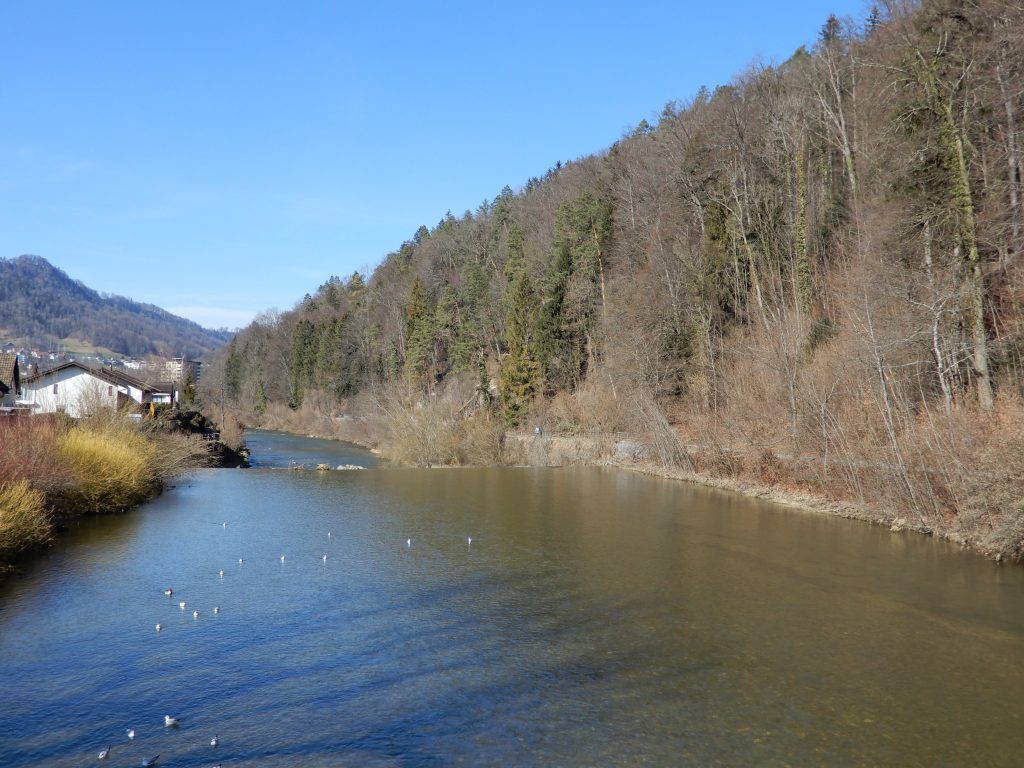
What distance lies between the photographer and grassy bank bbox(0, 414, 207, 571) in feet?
50.3

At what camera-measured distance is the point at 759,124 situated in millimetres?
38625

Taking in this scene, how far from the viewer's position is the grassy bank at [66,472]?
15.3 meters

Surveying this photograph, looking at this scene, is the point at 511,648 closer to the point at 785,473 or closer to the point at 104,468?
the point at 104,468

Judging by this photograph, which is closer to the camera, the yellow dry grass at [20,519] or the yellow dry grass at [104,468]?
the yellow dry grass at [20,519]

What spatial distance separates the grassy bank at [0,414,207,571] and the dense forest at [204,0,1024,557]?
16769 millimetres

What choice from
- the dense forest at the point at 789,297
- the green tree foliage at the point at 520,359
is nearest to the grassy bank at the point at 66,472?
the dense forest at the point at 789,297

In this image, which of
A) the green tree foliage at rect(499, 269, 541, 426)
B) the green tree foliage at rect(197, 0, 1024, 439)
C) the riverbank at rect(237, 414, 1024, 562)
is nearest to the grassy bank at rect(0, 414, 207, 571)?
the riverbank at rect(237, 414, 1024, 562)

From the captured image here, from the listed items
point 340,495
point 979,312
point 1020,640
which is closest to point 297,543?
point 340,495

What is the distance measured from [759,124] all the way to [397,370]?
136 ft

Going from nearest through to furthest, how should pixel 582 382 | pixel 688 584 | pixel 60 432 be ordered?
pixel 688 584 → pixel 60 432 → pixel 582 382

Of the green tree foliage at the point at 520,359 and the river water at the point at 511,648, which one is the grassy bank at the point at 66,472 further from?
the green tree foliage at the point at 520,359

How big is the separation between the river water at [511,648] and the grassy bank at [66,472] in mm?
908

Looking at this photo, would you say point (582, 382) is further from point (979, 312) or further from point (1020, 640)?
point (1020, 640)

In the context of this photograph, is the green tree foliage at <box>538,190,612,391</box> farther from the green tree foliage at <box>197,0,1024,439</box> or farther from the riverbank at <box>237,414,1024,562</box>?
the riverbank at <box>237,414,1024,562</box>
